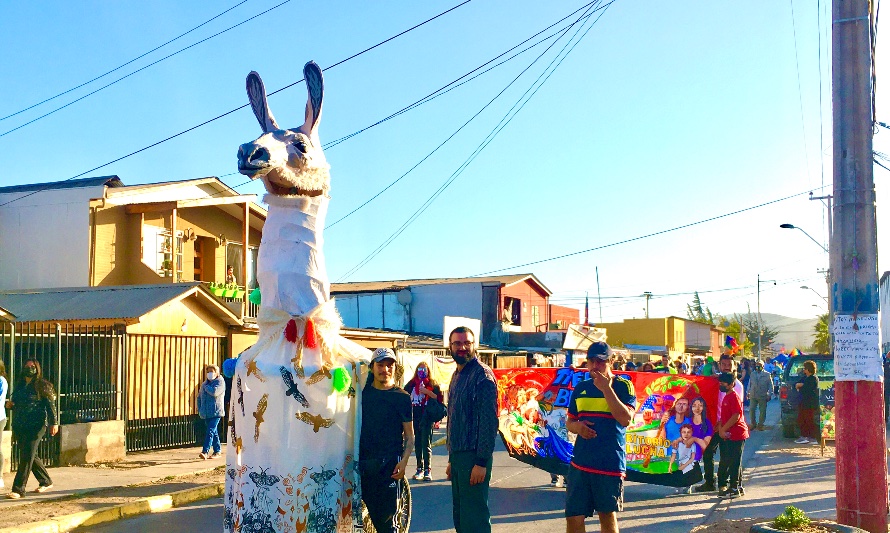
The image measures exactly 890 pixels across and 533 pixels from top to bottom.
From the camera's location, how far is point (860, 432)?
7527 millimetres

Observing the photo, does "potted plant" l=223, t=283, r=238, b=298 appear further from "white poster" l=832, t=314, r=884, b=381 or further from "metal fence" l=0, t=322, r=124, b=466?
"white poster" l=832, t=314, r=884, b=381

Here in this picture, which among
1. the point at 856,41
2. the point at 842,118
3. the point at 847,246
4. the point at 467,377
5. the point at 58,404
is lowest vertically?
the point at 58,404

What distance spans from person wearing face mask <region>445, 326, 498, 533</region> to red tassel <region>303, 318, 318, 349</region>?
41.8 inches

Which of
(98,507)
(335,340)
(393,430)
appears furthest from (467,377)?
(98,507)

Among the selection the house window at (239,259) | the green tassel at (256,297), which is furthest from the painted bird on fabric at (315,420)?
the house window at (239,259)

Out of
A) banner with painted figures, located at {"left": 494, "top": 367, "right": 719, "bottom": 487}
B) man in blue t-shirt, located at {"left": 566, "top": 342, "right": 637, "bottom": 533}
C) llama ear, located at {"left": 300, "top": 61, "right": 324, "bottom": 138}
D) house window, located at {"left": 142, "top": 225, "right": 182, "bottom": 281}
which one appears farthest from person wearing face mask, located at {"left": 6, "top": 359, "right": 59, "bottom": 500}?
house window, located at {"left": 142, "top": 225, "right": 182, "bottom": 281}

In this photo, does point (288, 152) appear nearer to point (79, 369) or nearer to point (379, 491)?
point (379, 491)

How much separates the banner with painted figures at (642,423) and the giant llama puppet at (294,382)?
512 cm

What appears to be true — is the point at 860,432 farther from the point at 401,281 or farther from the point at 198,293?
the point at 401,281

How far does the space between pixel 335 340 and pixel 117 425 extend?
9598mm

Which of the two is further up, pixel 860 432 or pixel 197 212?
pixel 197 212

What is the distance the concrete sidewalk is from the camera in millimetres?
10672

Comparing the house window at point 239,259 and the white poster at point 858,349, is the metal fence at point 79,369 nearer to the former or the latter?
the house window at point 239,259

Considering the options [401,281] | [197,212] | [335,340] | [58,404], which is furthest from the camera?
[401,281]
